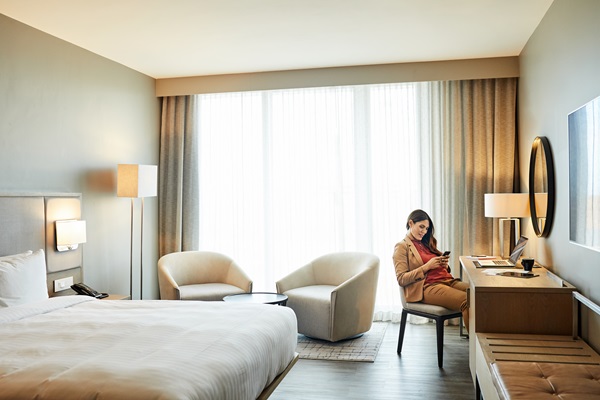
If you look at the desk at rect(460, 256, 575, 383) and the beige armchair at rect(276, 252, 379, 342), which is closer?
the desk at rect(460, 256, 575, 383)

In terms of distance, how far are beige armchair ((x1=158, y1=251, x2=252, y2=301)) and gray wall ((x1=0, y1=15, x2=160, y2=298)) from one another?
1.91 ft

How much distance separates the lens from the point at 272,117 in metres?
6.49

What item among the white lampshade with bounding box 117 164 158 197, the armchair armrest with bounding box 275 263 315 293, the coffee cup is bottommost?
the armchair armrest with bounding box 275 263 315 293

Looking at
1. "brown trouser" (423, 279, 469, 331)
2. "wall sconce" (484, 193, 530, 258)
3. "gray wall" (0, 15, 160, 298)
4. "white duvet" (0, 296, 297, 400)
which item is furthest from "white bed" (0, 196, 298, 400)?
"wall sconce" (484, 193, 530, 258)

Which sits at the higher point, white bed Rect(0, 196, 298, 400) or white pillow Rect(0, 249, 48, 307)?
white pillow Rect(0, 249, 48, 307)

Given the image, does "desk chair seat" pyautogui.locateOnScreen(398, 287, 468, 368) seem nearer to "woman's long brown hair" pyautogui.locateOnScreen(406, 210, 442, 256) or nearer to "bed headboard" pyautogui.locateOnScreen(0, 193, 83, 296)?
"woman's long brown hair" pyautogui.locateOnScreen(406, 210, 442, 256)

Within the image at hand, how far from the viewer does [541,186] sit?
440 centimetres

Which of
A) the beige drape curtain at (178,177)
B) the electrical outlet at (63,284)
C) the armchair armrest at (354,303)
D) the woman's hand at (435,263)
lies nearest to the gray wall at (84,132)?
the beige drape curtain at (178,177)

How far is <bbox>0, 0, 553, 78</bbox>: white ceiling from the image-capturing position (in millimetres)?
4109

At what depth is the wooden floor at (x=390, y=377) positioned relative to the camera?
392 cm

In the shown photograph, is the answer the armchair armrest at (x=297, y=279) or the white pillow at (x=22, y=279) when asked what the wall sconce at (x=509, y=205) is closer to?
the armchair armrest at (x=297, y=279)

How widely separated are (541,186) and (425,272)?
1171 millimetres

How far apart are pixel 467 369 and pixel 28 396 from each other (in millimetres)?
3307

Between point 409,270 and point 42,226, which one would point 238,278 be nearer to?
point 409,270
